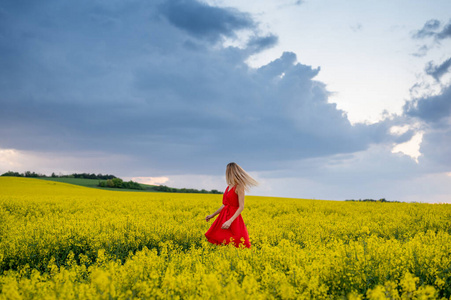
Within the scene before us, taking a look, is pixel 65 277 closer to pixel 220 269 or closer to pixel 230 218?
pixel 220 269

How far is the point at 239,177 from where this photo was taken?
7.01 m

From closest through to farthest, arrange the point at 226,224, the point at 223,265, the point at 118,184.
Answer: the point at 223,265 < the point at 226,224 < the point at 118,184

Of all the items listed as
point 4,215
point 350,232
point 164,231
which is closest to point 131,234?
point 164,231

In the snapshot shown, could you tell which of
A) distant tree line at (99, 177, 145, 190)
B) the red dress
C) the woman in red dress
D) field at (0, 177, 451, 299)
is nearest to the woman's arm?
the woman in red dress

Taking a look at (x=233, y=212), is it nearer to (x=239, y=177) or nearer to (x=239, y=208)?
(x=239, y=208)

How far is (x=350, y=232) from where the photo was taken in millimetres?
9477

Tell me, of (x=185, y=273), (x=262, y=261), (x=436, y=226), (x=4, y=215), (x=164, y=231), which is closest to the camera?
(x=185, y=273)

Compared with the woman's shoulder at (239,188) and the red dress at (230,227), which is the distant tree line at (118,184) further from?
the woman's shoulder at (239,188)

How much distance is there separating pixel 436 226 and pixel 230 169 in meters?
9.11

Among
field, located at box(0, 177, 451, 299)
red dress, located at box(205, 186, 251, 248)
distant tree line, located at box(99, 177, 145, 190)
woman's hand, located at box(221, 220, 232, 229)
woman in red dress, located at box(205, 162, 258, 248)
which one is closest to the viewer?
field, located at box(0, 177, 451, 299)

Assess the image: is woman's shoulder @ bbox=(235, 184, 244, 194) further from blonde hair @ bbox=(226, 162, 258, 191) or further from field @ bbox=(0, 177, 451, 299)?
field @ bbox=(0, 177, 451, 299)

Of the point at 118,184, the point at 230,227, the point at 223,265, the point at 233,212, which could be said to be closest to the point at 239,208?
the point at 233,212

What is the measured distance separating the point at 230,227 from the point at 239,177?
114 centimetres

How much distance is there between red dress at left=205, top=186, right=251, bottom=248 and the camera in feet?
23.2
